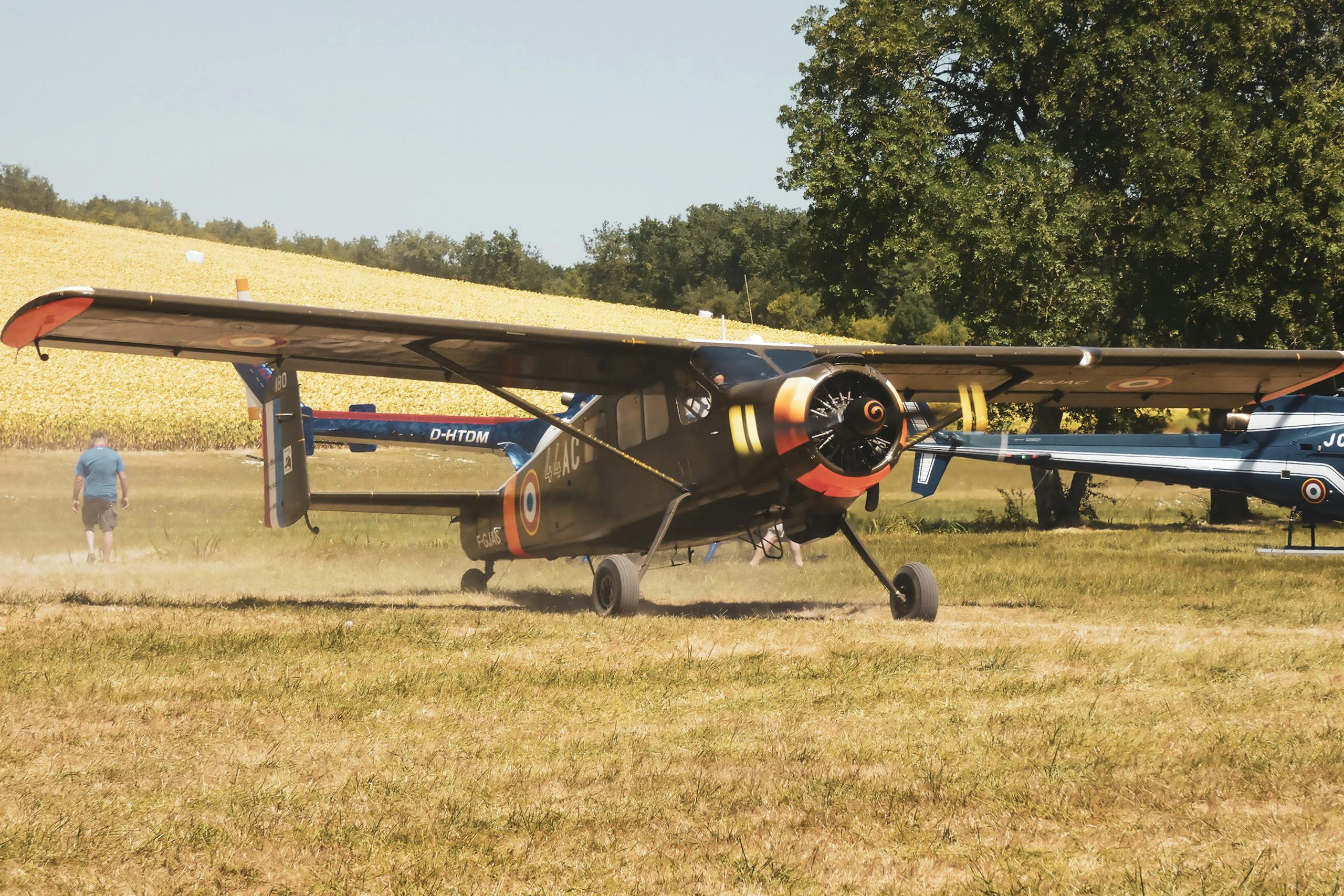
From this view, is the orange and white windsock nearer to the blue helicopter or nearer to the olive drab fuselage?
the olive drab fuselage

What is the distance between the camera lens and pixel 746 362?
11.2 m

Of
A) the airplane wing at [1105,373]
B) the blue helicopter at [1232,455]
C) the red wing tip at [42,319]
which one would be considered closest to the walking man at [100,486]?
the red wing tip at [42,319]

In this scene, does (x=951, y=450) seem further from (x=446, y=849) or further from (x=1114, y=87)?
(x=446, y=849)

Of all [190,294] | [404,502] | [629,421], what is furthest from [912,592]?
[190,294]

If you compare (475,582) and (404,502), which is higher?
(404,502)

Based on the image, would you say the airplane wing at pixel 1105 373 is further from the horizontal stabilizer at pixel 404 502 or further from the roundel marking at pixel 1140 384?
the horizontal stabilizer at pixel 404 502

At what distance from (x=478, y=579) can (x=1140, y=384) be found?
879cm

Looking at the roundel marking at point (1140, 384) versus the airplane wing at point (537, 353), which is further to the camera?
the roundel marking at point (1140, 384)

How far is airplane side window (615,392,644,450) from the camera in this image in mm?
12359

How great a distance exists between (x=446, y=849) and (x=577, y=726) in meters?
1.98

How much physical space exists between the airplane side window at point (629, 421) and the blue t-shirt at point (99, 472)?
912cm

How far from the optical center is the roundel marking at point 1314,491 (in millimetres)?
18047

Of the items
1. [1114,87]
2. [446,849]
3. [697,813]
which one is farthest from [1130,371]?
[1114,87]

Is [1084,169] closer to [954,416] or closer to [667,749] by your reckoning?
[954,416]
